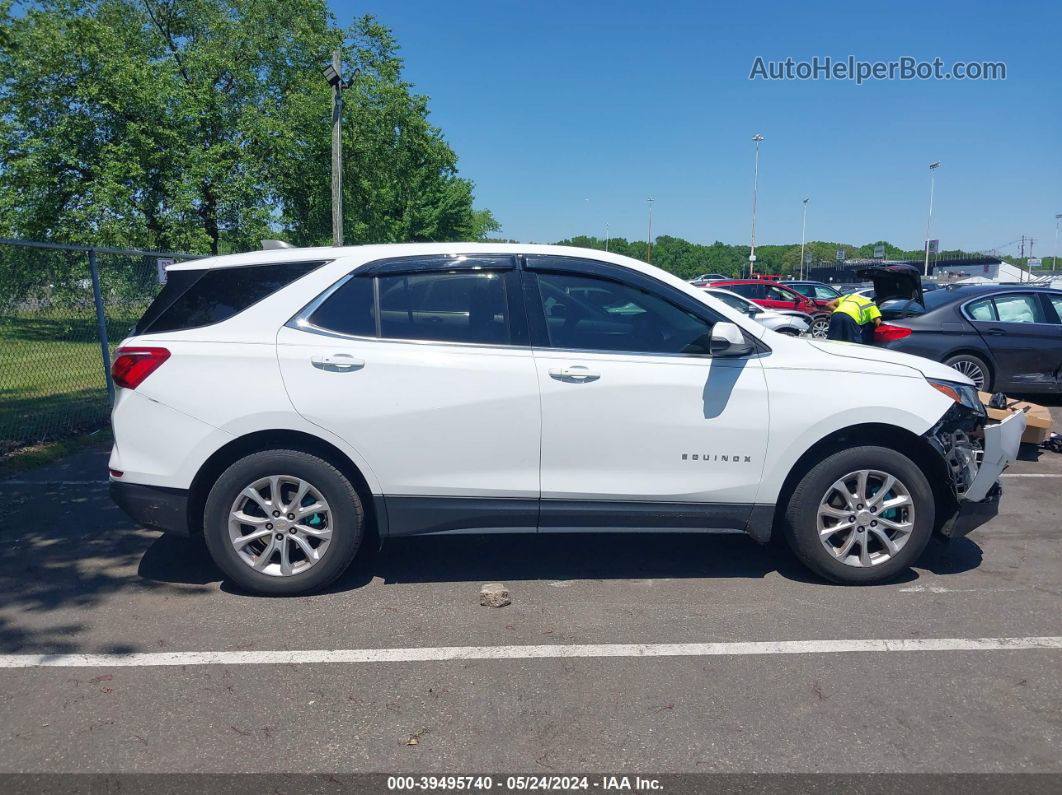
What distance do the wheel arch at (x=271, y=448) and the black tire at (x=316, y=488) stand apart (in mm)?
64

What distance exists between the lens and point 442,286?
438cm

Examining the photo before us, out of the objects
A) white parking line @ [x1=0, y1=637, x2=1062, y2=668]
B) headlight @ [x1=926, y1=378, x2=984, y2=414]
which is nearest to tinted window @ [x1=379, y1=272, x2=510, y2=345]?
white parking line @ [x1=0, y1=637, x2=1062, y2=668]

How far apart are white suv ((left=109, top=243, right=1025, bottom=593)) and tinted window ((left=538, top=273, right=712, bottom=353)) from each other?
11 millimetres

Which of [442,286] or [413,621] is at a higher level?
[442,286]

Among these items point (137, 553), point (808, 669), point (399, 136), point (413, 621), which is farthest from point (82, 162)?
point (808, 669)

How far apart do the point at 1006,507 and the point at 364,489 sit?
4.87m

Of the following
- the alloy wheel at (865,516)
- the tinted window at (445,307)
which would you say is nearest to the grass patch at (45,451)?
the tinted window at (445,307)

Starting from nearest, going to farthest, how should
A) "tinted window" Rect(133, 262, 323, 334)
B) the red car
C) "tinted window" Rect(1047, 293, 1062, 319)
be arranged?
1. "tinted window" Rect(133, 262, 323, 334)
2. "tinted window" Rect(1047, 293, 1062, 319)
3. the red car

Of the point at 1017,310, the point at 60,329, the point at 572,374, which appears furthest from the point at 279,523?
the point at 1017,310

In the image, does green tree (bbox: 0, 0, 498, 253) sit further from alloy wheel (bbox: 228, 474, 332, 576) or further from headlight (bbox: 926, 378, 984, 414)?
headlight (bbox: 926, 378, 984, 414)

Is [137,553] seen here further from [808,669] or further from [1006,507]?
[1006,507]

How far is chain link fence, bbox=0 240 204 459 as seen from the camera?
7.52 m

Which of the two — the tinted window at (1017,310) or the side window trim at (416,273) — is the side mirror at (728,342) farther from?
the tinted window at (1017,310)

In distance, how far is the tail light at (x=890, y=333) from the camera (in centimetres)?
938
